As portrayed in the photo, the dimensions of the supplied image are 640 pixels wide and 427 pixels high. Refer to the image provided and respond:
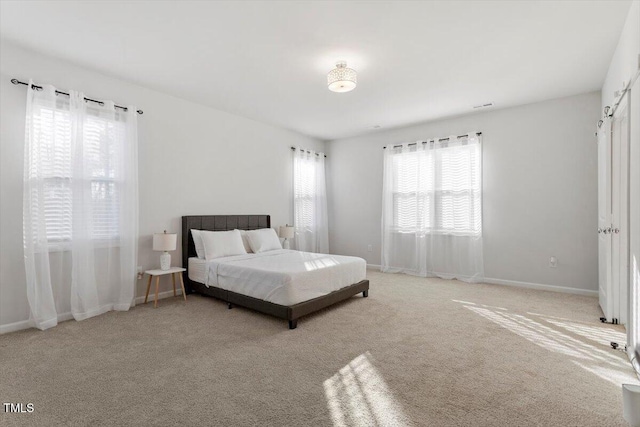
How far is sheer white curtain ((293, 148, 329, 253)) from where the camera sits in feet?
21.2

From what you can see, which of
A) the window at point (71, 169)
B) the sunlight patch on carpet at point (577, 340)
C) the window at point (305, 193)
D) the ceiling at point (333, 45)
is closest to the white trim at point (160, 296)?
the window at point (71, 169)

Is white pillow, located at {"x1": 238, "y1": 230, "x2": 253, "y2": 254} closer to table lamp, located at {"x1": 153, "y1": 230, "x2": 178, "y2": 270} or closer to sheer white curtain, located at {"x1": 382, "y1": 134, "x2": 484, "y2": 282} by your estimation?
table lamp, located at {"x1": 153, "y1": 230, "x2": 178, "y2": 270}

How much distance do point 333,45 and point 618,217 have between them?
3.34 m

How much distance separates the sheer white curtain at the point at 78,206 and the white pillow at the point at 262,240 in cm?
168

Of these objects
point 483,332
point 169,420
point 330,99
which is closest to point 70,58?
point 330,99

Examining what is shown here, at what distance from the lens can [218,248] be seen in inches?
173

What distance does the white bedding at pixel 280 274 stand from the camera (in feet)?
10.6

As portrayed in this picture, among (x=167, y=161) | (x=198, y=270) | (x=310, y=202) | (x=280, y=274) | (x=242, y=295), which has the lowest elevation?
(x=242, y=295)

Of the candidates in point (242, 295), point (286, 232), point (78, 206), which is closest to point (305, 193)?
point (286, 232)

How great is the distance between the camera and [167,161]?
4.41 metres

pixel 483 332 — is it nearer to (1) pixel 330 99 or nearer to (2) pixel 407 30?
(2) pixel 407 30

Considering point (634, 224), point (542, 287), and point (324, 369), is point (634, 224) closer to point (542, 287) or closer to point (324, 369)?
point (324, 369)

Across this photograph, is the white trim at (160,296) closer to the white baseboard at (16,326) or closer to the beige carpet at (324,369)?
the beige carpet at (324,369)

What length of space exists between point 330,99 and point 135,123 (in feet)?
8.70
